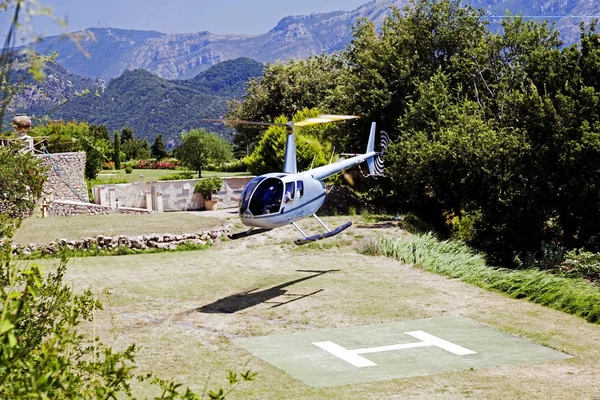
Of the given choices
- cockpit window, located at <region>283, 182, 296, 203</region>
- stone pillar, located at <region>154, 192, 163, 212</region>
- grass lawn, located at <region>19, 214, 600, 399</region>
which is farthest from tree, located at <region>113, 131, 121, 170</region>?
cockpit window, located at <region>283, 182, 296, 203</region>

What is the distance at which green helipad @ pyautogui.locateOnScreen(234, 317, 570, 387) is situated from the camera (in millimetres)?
12039

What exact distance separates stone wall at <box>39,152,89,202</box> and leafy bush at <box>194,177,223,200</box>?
525cm

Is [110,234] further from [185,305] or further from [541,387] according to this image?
[541,387]

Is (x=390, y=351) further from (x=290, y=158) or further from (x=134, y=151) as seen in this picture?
(x=134, y=151)

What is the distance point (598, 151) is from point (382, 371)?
40.8 ft

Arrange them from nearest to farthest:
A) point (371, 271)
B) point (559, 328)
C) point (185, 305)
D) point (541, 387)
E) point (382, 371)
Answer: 1. point (541, 387)
2. point (382, 371)
3. point (559, 328)
4. point (185, 305)
5. point (371, 271)

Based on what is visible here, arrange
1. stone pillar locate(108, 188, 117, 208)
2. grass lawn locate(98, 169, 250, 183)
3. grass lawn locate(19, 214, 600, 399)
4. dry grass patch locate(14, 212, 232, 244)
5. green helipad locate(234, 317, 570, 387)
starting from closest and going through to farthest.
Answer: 1. grass lawn locate(19, 214, 600, 399)
2. green helipad locate(234, 317, 570, 387)
3. dry grass patch locate(14, 212, 232, 244)
4. stone pillar locate(108, 188, 117, 208)
5. grass lawn locate(98, 169, 250, 183)

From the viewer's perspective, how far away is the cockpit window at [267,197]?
1617 centimetres

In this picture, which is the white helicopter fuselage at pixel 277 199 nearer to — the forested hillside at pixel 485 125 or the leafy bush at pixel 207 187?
the forested hillside at pixel 485 125

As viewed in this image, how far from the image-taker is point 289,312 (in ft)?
52.1

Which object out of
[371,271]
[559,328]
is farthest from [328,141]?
[559,328]

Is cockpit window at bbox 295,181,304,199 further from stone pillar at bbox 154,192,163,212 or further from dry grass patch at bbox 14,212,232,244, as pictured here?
stone pillar at bbox 154,192,163,212

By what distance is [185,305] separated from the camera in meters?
16.6

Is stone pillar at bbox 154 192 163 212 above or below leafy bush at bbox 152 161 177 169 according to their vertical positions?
below
